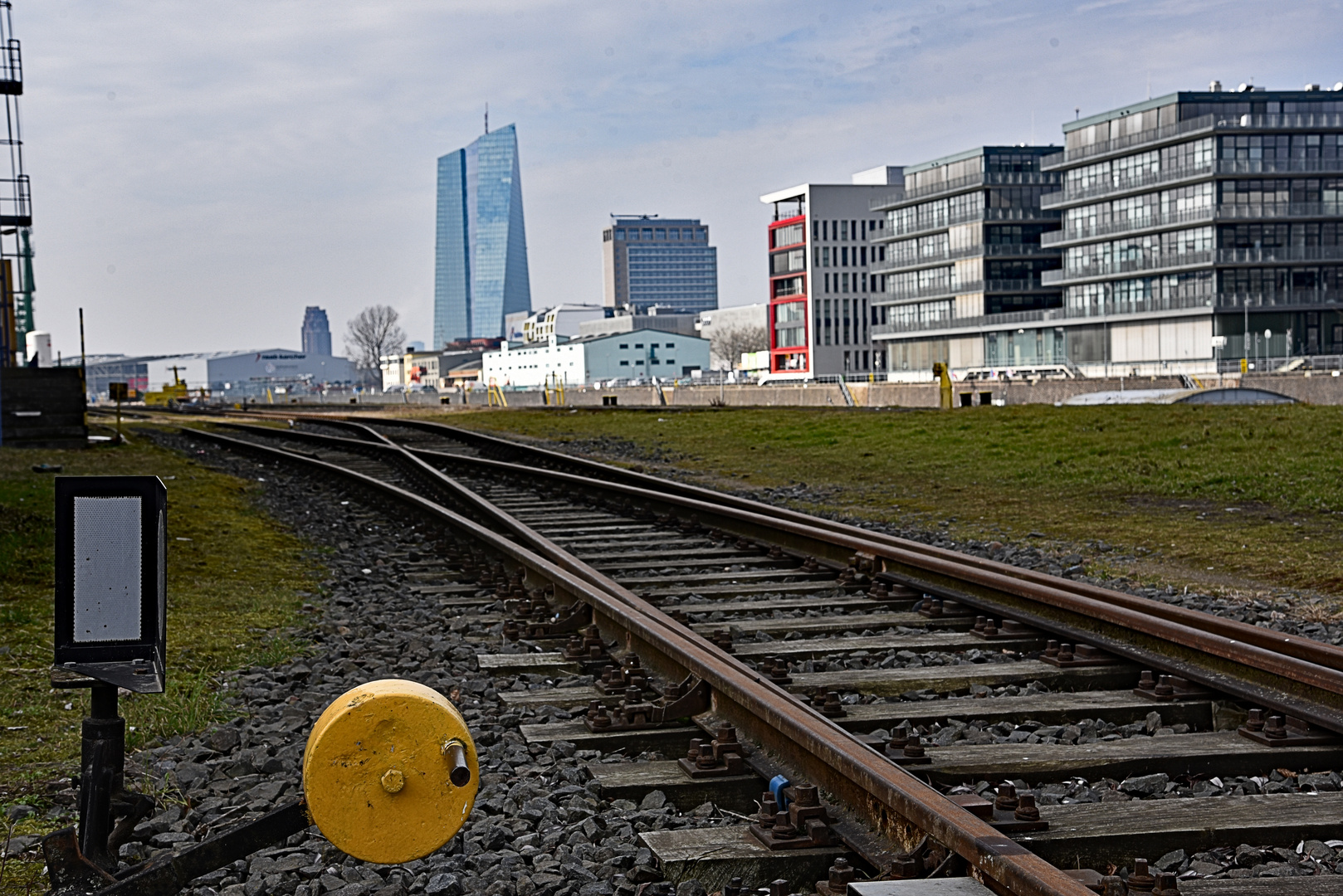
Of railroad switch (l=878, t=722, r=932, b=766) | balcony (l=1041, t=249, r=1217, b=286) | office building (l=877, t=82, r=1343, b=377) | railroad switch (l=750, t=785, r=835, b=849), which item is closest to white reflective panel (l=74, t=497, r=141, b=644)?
railroad switch (l=750, t=785, r=835, b=849)

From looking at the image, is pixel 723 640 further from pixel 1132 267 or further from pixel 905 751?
pixel 1132 267

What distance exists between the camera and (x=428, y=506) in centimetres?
1312

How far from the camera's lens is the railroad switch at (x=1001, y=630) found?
6.90 metres

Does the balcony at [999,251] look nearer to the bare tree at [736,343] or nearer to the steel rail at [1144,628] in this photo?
the bare tree at [736,343]

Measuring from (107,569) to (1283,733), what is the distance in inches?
155

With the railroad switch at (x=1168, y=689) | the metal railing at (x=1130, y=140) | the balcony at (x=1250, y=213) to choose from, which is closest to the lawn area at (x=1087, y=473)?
the railroad switch at (x=1168, y=689)

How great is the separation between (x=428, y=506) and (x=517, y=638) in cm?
593

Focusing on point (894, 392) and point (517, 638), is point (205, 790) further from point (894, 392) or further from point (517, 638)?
point (894, 392)

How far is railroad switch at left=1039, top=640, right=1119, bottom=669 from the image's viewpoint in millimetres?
6207

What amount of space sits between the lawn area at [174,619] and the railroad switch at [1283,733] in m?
4.10

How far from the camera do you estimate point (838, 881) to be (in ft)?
11.8

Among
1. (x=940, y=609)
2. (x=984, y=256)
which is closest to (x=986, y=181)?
(x=984, y=256)

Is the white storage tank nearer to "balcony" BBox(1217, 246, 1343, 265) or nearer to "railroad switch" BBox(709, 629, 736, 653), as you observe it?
"railroad switch" BBox(709, 629, 736, 653)

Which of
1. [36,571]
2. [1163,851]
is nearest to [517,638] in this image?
[1163,851]
